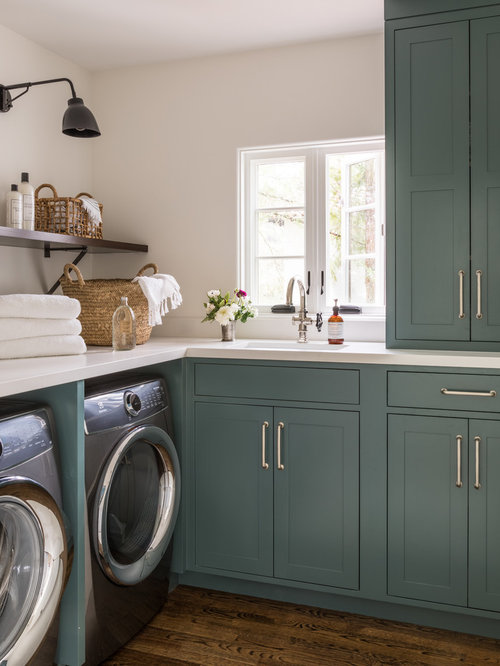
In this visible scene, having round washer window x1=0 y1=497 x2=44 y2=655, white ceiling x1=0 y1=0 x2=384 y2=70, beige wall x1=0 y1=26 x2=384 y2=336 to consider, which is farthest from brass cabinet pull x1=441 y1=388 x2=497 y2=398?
white ceiling x1=0 y1=0 x2=384 y2=70

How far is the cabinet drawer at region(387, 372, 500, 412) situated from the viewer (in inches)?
80.1

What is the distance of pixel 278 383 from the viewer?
2.28 metres

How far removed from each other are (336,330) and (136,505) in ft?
3.77

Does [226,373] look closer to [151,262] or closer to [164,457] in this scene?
[164,457]

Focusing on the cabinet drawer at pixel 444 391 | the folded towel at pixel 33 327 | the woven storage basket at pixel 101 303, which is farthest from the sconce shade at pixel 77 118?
the cabinet drawer at pixel 444 391

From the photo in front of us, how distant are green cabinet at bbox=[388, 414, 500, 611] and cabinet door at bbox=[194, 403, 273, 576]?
480mm

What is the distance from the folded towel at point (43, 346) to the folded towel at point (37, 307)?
3.0 inches

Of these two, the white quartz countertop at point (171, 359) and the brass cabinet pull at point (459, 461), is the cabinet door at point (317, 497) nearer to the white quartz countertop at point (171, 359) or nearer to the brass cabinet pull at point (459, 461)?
the white quartz countertop at point (171, 359)

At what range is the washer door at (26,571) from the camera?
1.49m

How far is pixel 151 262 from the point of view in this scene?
3.14m

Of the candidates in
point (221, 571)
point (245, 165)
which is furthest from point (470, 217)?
point (221, 571)

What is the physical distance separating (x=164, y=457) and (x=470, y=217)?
1.47 meters

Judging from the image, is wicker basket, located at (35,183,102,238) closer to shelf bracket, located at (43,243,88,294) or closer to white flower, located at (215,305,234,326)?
shelf bracket, located at (43,243,88,294)

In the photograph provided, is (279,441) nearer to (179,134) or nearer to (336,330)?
(336,330)
